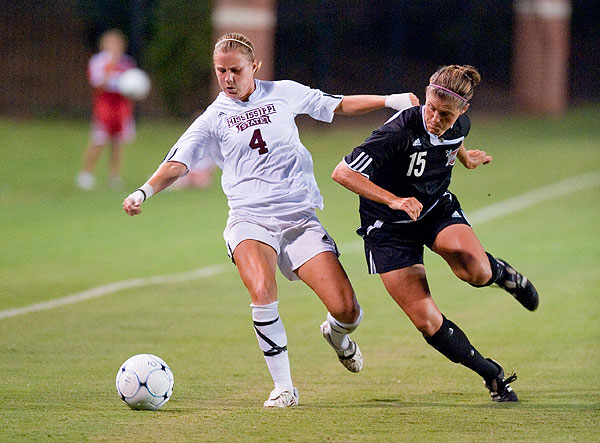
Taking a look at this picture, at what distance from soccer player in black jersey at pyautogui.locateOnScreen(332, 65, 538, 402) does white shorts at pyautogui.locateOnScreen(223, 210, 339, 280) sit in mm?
328

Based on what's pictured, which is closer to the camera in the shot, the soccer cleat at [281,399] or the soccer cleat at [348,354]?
the soccer cleat at [281,399]

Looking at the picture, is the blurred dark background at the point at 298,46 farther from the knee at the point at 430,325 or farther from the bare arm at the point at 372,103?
the knee at the point at 430,325

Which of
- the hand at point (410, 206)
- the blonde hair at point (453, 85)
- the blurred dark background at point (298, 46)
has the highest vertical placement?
the blonde hair at point (453, 85)

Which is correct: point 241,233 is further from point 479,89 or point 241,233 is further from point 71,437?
point 479,89

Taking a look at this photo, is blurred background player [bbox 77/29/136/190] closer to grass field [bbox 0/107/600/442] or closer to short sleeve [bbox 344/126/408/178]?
grass field [bbox 0/107/600/442]

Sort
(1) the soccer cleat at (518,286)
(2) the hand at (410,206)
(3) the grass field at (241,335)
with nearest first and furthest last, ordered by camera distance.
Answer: (3) the grass field at (241,335), (2) the hand at (410,206), (1) the soccer cleat at (518,286)

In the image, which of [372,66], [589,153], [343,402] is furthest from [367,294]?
[372,66]

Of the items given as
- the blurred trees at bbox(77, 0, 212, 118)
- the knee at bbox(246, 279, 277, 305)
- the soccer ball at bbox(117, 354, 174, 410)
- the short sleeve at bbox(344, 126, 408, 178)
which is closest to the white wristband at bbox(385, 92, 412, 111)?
the short sleeve at bbox(344, 126, 408, 178)

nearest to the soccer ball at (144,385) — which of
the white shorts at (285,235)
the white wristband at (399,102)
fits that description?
the white shorts at (285,235)

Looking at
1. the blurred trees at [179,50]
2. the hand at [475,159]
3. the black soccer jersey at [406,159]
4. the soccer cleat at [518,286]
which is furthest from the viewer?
the blurred trees at [179,50]

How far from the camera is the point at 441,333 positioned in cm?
661

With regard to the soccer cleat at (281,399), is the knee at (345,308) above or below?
above

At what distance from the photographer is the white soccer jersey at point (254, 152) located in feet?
22.5

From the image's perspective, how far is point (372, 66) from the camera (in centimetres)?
3588
